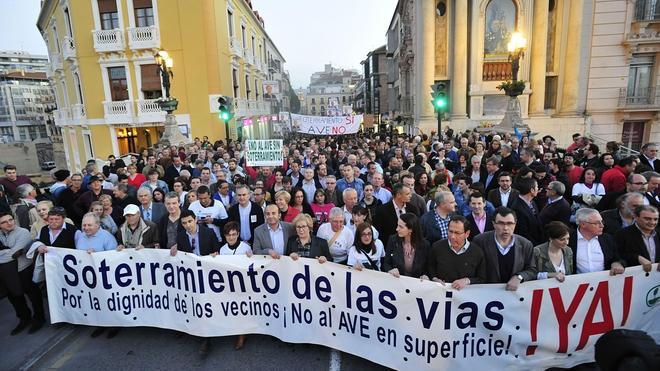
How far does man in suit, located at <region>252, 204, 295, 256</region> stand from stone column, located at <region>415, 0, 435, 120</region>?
65.2ft

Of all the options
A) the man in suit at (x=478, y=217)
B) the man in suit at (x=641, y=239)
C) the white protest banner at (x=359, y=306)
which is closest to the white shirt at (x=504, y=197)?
the man in suit at (x=478, y=217)

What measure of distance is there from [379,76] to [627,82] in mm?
35923

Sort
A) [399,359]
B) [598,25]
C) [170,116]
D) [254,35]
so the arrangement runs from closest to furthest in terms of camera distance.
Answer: [399,359] < [170,116] < [598,25] < [254,35]

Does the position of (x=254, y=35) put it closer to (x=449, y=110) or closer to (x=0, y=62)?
(x=449, y=110)

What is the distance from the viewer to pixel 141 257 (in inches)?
183

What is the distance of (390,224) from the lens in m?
5.49

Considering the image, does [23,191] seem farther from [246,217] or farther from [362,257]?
[362,257]

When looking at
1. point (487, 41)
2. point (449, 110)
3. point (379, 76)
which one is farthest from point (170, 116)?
point (379, 76)

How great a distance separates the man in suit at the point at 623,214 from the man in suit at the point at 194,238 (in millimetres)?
4977

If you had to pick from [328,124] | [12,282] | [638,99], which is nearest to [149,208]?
[12,282]

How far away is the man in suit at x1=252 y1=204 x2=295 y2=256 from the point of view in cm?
477

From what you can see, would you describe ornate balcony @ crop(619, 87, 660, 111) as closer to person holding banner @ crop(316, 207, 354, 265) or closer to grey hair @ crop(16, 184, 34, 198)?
person holding banner @ crop(316, 207, 354, 265)

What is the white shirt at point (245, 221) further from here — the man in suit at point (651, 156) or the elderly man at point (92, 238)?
the man in suit at point (651, 156)

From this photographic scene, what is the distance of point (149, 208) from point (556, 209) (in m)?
6.27
